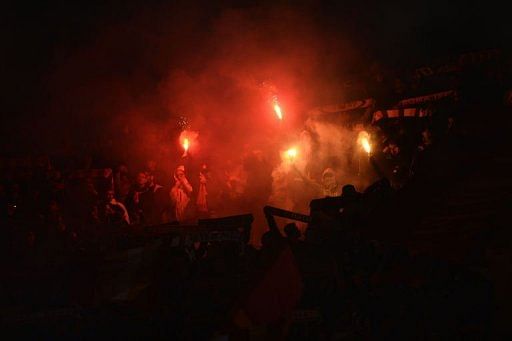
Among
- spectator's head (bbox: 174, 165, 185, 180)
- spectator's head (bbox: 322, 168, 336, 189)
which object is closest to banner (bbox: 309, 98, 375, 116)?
spectator's head (bbox: 322, 168, 336, 189)

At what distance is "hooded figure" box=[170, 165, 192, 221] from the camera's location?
42.9 feet

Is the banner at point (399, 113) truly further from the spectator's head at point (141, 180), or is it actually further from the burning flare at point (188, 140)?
the spectator's head at point (141, 180)

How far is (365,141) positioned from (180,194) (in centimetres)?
691

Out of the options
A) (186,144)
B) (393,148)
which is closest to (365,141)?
(393,148)

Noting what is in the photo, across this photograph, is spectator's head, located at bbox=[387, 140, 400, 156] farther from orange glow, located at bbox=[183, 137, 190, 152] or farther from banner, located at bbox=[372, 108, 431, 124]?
orange glow, located at bbox=[183, 137, 190, 152]

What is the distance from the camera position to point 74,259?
520 centimetres

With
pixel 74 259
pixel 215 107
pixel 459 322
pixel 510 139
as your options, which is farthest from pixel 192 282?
pixel 215 107

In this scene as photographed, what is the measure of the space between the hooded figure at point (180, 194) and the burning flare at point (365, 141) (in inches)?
255

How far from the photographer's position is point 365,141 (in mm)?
12875

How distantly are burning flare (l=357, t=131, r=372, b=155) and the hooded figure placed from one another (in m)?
6.48

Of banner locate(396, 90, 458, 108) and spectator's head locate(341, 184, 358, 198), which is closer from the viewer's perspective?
spectator's head locate(341, 184, 358, 198)

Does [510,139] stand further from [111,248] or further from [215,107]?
[215,107]

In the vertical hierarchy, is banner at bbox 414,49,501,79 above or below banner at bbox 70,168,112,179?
above

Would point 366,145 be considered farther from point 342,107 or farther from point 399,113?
point 342,107
